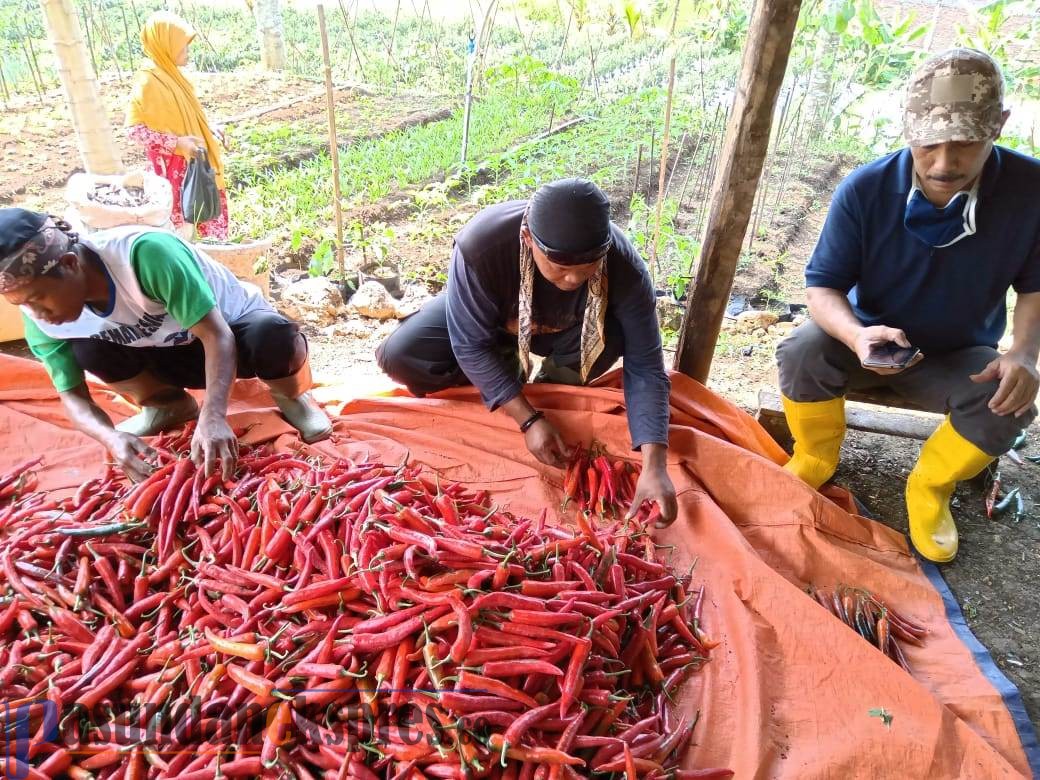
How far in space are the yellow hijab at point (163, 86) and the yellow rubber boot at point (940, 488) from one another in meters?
5.32

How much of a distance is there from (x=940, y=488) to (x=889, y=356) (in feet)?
2.58

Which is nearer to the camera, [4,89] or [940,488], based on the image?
[940,488]

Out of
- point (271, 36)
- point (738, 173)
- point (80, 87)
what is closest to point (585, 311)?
point (738, 173)

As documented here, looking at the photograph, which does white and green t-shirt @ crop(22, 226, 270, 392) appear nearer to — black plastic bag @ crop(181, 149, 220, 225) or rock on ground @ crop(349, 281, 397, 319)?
rock on ground @ crop(349, 281, 397, 319)

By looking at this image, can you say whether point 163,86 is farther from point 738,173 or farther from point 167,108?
point 738,173

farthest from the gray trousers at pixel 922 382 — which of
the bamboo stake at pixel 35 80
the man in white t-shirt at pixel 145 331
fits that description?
the bamboo stake at pixel 35 80

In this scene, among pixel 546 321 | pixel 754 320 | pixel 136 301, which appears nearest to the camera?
pixel 136 301

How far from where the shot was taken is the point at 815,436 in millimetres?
3145

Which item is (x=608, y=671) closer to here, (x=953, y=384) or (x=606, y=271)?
(x=606, y=271)

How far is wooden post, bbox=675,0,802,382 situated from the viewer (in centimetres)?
298

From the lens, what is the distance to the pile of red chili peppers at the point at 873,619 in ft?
7.79

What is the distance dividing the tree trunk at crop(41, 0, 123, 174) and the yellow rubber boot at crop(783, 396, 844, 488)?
4897mm

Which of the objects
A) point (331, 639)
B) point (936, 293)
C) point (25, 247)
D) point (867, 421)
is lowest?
point (867, 421)

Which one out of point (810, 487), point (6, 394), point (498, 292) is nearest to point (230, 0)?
point (6, 394)
